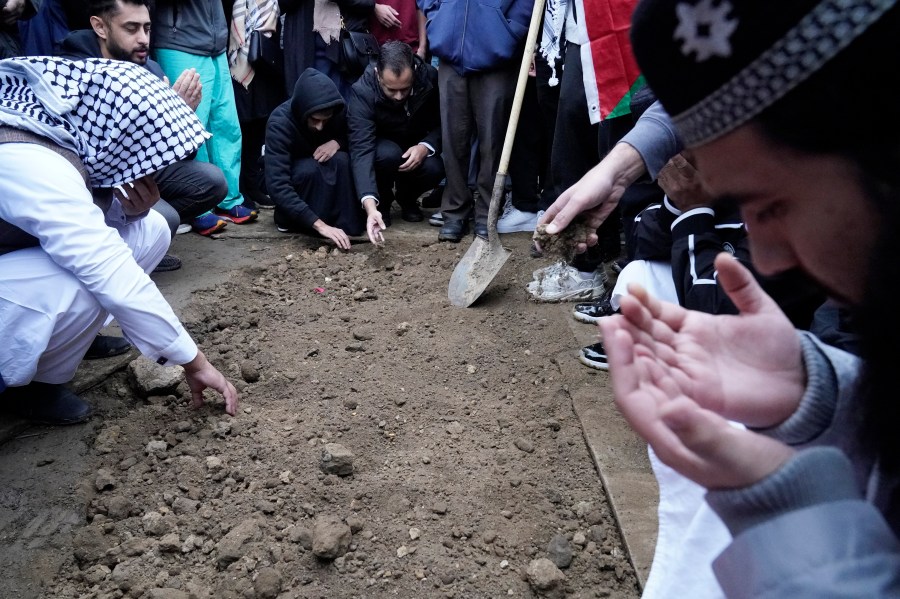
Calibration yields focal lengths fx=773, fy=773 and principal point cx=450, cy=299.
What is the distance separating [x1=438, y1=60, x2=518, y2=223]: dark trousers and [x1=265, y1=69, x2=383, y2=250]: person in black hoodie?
1.82ft

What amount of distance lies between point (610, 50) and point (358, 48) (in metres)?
2.51

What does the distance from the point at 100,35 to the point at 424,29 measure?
2.21m

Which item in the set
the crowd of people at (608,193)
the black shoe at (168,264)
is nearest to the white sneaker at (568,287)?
the crowd of people at (608,193)

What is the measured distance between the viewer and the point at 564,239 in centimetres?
276

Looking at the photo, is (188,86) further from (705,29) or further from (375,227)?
(705,29)

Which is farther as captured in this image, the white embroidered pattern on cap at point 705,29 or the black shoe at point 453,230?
the black shoe at point 453,230

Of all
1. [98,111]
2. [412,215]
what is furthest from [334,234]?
[98,111]

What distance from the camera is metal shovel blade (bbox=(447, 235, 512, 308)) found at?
3.77m

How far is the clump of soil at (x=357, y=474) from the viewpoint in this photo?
202 cm

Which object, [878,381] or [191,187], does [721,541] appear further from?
[191,187]

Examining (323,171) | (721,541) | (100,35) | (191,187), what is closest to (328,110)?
(323,171)

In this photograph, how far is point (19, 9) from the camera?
164 inches

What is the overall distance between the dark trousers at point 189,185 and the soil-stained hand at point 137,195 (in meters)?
1.17

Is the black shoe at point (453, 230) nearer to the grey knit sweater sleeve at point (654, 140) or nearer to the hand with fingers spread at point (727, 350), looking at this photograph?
the grey knit sweater sleeve at point (654, 140)
